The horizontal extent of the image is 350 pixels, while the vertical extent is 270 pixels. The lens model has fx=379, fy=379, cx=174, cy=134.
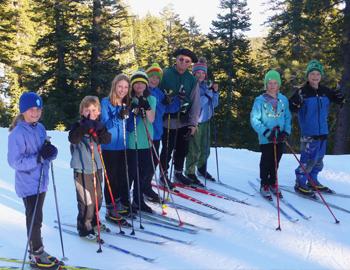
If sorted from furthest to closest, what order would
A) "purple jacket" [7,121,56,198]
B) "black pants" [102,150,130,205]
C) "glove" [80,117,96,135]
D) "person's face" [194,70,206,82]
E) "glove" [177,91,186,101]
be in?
"person's face" [194,70,206,82]
"glove" [177,91,186,101]
"black pants" [102,150,130,205]
"glove" [80,117,96,135]
"purple jacket" [7,121,56,198]

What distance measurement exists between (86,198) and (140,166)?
43.1 inches

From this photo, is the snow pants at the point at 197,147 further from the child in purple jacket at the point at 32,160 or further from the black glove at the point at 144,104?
the child in purple jacket at the point at 32,160

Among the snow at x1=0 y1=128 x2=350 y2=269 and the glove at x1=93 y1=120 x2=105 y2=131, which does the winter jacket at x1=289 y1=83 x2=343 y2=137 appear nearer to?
the snow at x1=0 y1=128 x2=350 y2=269

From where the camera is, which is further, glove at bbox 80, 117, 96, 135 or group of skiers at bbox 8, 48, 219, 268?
glove at bbox 80, 117, 96, 135

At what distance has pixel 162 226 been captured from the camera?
16.0ft

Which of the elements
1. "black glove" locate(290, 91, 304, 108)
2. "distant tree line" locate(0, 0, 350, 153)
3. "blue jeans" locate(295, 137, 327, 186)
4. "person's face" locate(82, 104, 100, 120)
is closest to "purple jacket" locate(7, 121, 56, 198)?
"person's face" locate(82, 104, 100, 120)

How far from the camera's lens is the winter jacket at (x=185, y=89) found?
240 inches

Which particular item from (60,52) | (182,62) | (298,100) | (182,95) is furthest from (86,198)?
(60,52)

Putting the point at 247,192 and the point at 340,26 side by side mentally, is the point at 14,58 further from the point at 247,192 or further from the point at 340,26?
the point at 247,192

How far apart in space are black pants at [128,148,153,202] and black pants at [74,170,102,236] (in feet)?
2.47

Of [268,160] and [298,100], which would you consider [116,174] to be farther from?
[298,100]

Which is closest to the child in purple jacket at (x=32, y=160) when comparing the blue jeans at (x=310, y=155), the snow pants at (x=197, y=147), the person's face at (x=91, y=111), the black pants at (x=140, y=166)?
the person's face at (x=91, y=111)

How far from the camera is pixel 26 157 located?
3.62m

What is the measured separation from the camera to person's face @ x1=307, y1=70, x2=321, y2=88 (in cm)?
617
